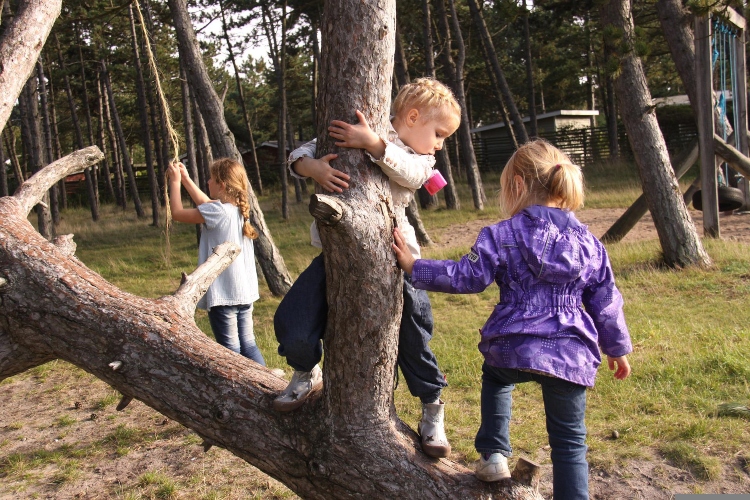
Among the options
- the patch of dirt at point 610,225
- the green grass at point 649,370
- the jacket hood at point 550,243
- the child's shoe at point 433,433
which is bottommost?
the green grass at point 649,370

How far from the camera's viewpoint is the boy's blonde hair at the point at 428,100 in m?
2.61

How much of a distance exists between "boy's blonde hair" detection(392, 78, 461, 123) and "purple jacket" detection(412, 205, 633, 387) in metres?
0.49

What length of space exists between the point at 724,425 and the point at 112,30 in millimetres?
23357

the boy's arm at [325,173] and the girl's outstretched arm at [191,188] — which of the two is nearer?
the boy's arm at [325,173]

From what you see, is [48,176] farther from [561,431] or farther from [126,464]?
[561,431]

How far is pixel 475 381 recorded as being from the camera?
17.9ft

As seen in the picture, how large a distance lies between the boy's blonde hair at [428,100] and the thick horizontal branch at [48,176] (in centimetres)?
241

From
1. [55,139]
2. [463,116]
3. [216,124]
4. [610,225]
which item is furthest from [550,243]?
[55,139]

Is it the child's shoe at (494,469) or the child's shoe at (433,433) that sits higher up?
the child's shoe at (433,433)

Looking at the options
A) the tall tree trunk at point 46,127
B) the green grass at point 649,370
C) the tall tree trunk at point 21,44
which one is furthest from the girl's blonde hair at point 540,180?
the tall tree trunk at point 46,127

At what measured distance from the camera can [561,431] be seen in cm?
260

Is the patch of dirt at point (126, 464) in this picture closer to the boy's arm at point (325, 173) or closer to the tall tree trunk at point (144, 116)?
the boy's arm at point (325, 173)

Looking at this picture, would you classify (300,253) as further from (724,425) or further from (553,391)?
(553,391)

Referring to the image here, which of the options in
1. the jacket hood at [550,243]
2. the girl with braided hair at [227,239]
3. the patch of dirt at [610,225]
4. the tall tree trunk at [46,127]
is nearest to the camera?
the jacket hood at [550,243]
